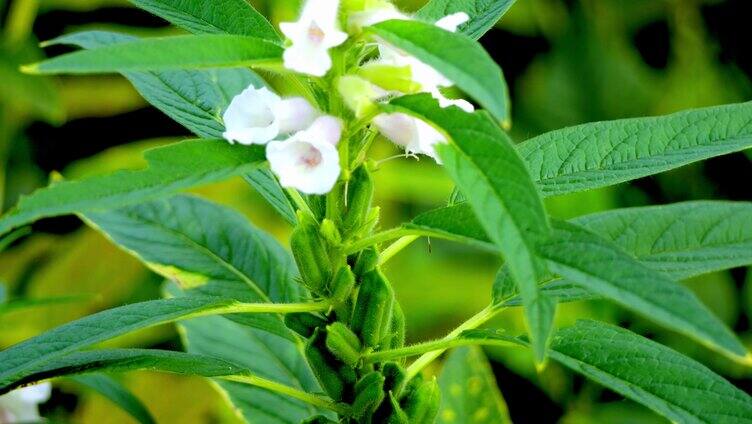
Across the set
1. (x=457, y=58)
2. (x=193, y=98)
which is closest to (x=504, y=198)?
(x=457, y=58)

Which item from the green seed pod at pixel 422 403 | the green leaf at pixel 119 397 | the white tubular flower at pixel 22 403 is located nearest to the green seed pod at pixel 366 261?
the green seed pod at pixel 422 403

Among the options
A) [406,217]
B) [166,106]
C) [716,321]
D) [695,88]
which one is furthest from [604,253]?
[695,88]

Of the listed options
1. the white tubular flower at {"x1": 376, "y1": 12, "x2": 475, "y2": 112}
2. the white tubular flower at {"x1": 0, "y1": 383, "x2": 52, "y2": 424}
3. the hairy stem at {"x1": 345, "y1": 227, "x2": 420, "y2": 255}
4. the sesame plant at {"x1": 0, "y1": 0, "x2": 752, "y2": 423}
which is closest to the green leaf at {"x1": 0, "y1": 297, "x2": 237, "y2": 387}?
the sesame plant at {"x1": 0, "y1": 0, "x2": 752, "y2": 423}

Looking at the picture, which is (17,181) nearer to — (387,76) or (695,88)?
(695,88)

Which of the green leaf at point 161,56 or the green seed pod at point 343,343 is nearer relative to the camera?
the green leaf at point 161,56

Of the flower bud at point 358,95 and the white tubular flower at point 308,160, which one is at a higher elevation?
the flower bud at point 358,95

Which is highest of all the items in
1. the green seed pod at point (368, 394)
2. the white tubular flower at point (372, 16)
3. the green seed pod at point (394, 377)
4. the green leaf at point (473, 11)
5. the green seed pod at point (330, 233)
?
the green leaf at point (473, 11)

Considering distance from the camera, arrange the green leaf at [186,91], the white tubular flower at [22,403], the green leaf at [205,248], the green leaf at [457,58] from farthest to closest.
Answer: the white tubular flower at [22,403]
the green leaf at [205,248]
the green leaf at [186,91]
the green leaf at [457,58]

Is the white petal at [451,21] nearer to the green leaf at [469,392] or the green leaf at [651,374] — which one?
the green leaf at [651,374]
